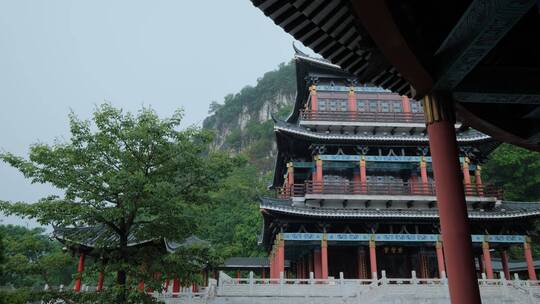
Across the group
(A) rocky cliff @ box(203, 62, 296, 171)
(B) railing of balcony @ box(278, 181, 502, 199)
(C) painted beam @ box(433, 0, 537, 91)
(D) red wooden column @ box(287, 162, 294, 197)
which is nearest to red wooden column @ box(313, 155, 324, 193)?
(B) railing of balcony @ box(278, 181, 502, 199)

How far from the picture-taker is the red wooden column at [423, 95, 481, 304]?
507 centimetres

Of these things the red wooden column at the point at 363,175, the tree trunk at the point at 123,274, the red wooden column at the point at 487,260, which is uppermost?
the red wooden column at the point at 363,175

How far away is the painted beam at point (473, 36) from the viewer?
4668mm

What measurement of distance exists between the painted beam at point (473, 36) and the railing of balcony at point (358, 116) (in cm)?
2012

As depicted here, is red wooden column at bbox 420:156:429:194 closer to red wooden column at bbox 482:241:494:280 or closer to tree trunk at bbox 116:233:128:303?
red wooden column at bbox 482:241:494:280

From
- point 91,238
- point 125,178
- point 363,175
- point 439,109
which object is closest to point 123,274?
point 125,178

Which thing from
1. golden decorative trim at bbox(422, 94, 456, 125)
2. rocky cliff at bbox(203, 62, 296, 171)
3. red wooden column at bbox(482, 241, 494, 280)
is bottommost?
red wooden column at bbox(482, 241, 494, 280)

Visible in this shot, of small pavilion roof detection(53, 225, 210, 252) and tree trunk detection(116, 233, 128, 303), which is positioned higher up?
small pavilion roof detection(53, 225, 210, 252)

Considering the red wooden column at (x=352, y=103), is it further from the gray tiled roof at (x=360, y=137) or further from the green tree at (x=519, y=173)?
the green tree at (x=519, y=173)

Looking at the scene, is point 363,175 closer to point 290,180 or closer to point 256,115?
point 290,180

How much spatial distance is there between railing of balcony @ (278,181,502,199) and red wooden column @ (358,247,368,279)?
3069 millimetres

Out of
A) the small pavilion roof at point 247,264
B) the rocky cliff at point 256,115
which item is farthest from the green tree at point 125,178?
the rocky cliff at point 256,115

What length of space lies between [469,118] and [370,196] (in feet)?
55.8

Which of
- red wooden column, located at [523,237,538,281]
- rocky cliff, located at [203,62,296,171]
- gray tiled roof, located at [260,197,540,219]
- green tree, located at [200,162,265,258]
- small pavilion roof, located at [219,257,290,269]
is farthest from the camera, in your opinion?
rocky cliff, located at [203,62,296,171]
